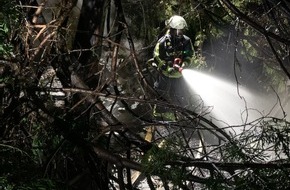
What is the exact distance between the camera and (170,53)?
25.2 ft

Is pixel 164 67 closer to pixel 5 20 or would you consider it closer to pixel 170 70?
pixel 170 70

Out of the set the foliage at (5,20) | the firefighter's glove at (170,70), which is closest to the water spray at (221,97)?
the firefighter's glove at (170,70)

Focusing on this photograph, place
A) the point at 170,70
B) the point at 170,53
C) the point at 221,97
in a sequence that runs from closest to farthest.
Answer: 1. the point at 170,70
2. the point at 170,53
3. the point at 221,97

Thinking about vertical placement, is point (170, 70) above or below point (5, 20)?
above

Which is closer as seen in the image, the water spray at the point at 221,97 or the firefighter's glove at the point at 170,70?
the firefighter's glove at the point at 170,70

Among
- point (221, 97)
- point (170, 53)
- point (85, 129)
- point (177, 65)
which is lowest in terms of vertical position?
point (85, 129)

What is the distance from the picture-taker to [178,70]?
24.8 ft

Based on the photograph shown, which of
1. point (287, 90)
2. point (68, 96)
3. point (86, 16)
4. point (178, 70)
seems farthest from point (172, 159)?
point (287, 90)

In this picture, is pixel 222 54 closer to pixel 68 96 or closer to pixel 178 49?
pixel 178 49

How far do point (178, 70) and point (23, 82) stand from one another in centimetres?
521

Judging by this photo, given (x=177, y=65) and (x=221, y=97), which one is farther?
(x=221, y=97)

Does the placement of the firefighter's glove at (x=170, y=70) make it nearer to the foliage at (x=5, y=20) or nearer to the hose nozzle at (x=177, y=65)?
the hose nozzle at (x=177, y=65)

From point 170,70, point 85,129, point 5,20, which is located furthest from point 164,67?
point 5,20

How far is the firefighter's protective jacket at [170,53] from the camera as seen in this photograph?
7.49 m
